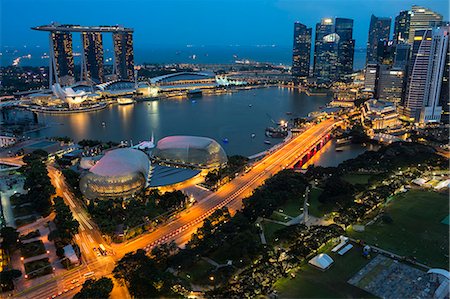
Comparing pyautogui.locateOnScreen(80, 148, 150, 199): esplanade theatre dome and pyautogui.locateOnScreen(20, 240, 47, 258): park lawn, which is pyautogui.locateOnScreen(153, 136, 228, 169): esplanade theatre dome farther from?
pyautogui.locateOnScreen(20, 240, 47, 258): park lawn

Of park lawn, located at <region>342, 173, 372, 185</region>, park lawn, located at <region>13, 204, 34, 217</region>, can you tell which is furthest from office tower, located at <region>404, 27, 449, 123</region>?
park lawn, located at <region>13, 204, 34, 217</region>

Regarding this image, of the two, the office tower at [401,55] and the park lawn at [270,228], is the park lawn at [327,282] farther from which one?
the office tower at [401,55]

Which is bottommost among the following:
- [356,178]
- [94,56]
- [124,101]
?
[356,178]

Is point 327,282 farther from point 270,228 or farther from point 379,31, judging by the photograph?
point 379,31

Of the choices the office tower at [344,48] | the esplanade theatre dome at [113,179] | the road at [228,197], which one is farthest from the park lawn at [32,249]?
the office tower at [344,48]

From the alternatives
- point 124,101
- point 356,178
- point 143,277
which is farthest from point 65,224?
point 124,101

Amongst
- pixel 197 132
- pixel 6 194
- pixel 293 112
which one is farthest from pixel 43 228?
pixel 293 112
